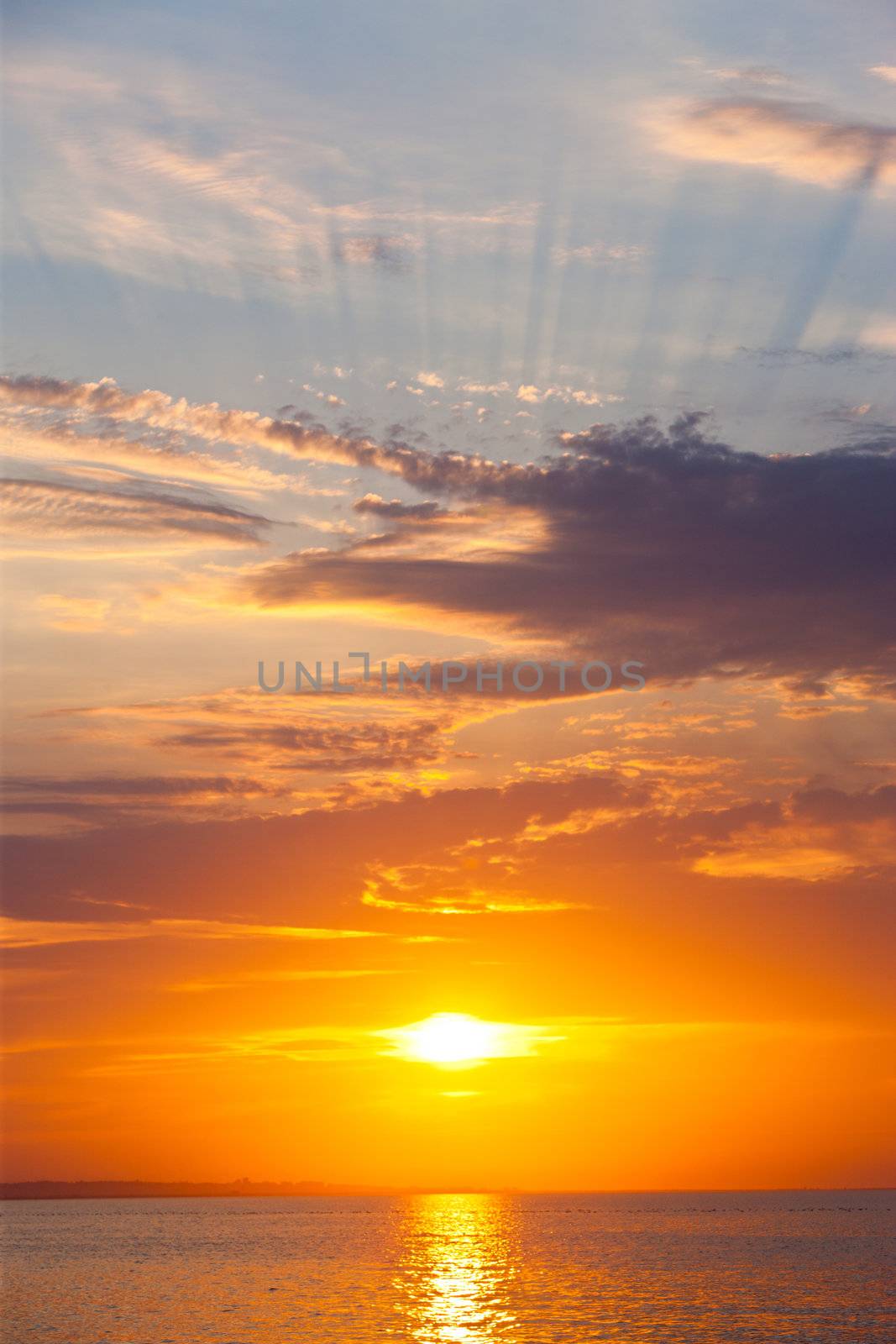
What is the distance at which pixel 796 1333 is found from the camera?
320ft

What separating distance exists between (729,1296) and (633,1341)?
35641mm

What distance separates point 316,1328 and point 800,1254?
108 m

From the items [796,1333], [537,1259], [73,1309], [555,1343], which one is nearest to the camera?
[555,1343]

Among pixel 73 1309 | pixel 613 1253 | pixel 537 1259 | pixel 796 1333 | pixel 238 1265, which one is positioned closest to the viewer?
pixel 796 1333

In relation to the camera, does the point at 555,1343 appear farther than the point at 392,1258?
No

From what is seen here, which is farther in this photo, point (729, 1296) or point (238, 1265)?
point (238, 1265)

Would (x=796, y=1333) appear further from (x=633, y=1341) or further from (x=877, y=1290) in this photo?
(x=877, y=1290)

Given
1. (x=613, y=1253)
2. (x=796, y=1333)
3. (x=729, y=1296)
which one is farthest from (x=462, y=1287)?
(x=613, y=1253)

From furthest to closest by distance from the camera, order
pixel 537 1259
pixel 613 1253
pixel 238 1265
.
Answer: pixel 613 1253
pixel 537 1259
pixel 238 1265

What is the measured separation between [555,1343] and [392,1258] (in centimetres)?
9675

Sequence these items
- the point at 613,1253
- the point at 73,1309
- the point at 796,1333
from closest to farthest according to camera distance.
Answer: the point at 796,1333
the point at 73,1309
the point at 613,1253

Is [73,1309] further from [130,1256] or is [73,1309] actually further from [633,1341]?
[130,1256]

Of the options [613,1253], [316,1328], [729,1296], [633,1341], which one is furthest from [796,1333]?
[613,1253]

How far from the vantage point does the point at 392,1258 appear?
591 ft
